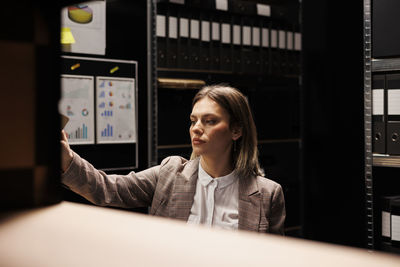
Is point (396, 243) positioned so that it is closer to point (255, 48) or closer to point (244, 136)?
point (244, 136)

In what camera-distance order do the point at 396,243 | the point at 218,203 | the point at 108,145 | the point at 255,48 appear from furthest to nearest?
the point at 255,48, the point at 108,145, the point at 396,243, the point at 218,203

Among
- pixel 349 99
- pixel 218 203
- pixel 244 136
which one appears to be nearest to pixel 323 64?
pixel 349 99

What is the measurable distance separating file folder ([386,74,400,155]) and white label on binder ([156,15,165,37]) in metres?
1.26

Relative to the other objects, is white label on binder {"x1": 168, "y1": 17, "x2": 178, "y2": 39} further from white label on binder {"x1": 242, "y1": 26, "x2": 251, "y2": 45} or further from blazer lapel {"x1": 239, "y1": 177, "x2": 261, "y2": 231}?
blazer lapel {"x1": 239, "y1": 177, "x2": 261, "y2": 231}

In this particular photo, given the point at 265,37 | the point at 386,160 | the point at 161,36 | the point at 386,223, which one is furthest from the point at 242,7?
the point at 386,223

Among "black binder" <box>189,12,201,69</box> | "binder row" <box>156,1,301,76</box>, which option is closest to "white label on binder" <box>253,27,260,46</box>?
"binder row" <box>156,1,301,76</box>

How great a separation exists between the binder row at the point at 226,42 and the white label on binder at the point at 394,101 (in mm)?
1121

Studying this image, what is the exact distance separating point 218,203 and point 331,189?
1976mm

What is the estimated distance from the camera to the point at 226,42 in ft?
10.3

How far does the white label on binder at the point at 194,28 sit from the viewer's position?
9.79 ft

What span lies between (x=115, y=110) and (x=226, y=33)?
854 millimetres

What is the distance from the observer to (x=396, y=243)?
234 cm

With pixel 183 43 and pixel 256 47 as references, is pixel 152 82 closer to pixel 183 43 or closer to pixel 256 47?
pixel 183 43

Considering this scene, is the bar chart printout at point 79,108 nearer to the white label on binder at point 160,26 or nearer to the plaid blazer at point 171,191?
the white label on binder at point 160,26
